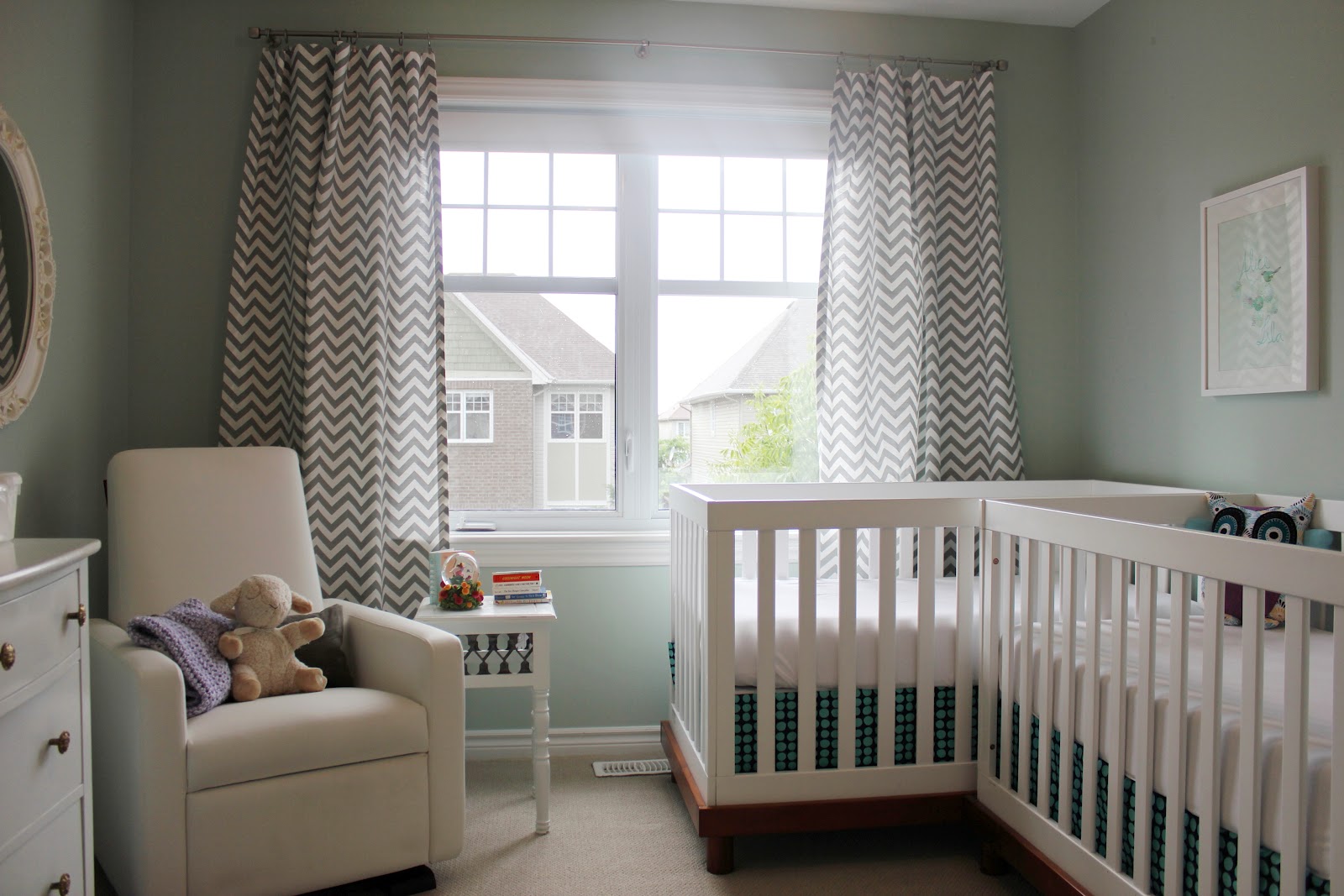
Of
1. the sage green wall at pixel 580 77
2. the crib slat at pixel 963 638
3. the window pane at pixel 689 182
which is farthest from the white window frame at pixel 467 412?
the crib slat at pixel 963 638

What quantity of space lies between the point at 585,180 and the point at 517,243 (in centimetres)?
31

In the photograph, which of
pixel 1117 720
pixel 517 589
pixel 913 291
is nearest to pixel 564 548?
pixel 517 589

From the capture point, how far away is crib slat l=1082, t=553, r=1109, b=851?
5.22 ft

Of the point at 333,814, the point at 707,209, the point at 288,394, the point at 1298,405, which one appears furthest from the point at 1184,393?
the point at 288,394

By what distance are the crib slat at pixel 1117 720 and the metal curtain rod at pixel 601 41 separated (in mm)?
2000

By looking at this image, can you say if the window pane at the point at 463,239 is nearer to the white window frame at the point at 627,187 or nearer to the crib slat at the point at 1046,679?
the white window frame at the point at 627,187

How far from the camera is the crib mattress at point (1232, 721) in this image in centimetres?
118

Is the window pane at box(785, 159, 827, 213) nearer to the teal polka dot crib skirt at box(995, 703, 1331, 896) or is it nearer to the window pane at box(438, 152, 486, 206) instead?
the window pane at box(438, 152, 486, 206)

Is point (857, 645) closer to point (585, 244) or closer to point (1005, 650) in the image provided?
point (1005, 650)

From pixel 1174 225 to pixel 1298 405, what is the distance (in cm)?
68

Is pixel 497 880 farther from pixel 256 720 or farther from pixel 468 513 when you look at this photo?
pixel 468 513

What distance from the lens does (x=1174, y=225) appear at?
2545mm

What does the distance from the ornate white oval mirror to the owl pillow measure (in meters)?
2.77

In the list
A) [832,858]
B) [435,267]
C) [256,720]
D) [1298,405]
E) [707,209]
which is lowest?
[832,858]
